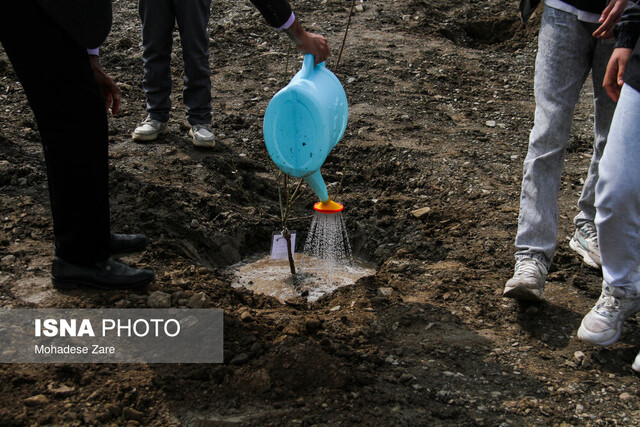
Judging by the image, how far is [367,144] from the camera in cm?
453

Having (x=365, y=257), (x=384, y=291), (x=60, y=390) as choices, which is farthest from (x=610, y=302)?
(x=60, y=390)

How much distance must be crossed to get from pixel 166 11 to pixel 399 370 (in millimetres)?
2849

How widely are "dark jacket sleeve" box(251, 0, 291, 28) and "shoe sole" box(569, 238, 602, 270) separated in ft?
6.10

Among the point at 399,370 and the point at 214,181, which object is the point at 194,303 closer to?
the point at 399,370

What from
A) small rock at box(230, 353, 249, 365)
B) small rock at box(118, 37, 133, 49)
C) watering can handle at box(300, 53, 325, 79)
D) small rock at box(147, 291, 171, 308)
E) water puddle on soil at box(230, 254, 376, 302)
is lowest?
water puddle on soil at box(230, 254, 376, 302)

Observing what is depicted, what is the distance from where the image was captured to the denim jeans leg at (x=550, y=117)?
264 cm

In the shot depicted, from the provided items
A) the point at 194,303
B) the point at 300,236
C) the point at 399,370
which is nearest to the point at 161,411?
the point at 194,303

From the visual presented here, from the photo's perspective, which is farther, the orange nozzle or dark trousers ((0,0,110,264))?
the orange nozzle

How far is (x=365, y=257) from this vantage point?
12.2 ft

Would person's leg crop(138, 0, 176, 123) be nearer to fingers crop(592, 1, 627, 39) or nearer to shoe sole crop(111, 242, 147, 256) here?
shoe sole crop(111, 242, 147, 256)

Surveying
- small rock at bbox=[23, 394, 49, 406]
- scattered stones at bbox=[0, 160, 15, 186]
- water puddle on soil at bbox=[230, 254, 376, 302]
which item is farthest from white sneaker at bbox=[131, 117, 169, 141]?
small rock at bbox=[23, 394, 49, 406]

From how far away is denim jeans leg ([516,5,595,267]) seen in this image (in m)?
2.64

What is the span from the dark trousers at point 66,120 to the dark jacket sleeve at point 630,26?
6.49ft

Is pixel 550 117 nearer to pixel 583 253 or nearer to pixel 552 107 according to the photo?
pixel 552 107
